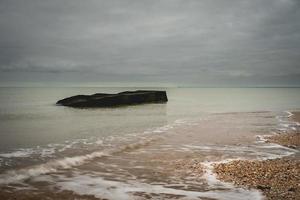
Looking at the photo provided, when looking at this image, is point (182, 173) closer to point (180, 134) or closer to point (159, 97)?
point (180, 134)

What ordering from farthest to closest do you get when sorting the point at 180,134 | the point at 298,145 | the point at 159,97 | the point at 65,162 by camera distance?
the point at 159,97 → the point at 180,134 → the point at 298,145 → the point at 65,162

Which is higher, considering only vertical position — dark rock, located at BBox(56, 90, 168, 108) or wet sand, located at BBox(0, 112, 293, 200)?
dark rock, located at BBox(56, 90, 168, 108)

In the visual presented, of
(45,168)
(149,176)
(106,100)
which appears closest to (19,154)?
(45,168)

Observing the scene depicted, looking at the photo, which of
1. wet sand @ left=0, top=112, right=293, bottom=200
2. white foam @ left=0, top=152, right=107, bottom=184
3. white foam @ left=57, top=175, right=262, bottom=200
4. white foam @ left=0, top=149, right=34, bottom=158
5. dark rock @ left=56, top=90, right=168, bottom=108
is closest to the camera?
white foam @ left=57, top=175, right=262, bottom=200

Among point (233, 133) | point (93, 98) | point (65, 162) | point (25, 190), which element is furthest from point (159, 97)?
point (25, 190)

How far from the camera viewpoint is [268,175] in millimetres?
11477

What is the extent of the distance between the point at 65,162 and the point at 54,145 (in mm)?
4819

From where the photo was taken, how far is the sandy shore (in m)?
9.67

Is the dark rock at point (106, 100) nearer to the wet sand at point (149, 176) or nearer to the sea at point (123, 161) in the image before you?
the sea at point (123, 161)

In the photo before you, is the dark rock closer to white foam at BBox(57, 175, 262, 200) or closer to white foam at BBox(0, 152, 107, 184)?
white foam at BBox(0, 152, 107, 184)

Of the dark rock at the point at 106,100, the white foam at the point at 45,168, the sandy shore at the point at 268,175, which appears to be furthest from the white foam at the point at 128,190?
the dark rock at the point at 106,100

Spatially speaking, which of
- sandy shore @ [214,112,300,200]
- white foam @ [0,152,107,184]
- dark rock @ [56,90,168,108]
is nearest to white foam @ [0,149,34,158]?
white foam @ [0,152,107,184]

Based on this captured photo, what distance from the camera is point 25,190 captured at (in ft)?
33.3

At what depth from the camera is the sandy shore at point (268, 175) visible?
9.67 metres
